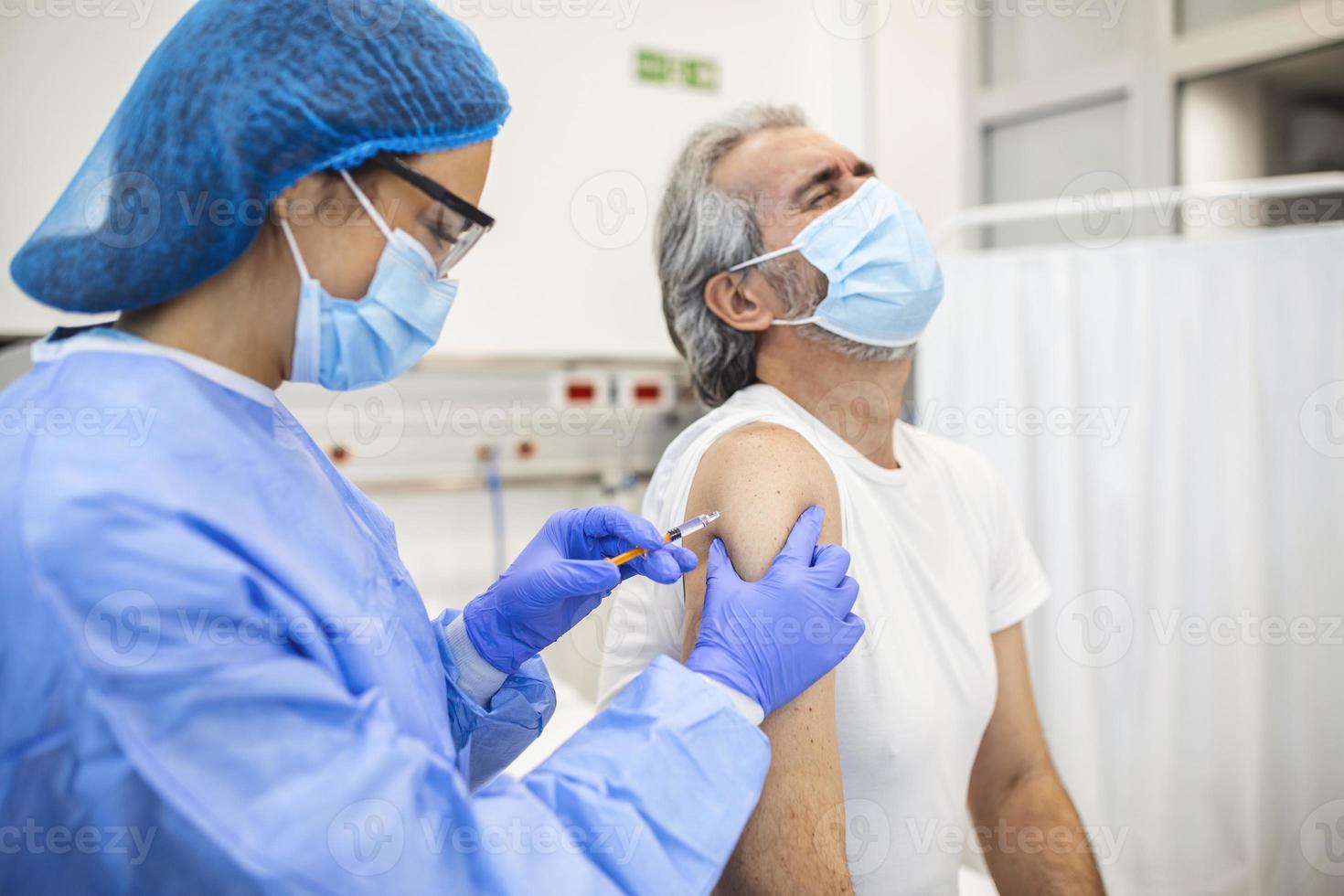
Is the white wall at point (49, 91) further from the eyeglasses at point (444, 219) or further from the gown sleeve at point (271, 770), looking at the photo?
the gown sleeve at point (271, 770)

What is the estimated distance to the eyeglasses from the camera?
0.75m

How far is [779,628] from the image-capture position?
840 mm

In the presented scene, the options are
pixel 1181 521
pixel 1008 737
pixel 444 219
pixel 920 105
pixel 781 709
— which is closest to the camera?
pixel 444 219

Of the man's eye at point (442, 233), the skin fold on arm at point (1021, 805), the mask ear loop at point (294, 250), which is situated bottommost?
the skin fold on arm at point (1021, 805)

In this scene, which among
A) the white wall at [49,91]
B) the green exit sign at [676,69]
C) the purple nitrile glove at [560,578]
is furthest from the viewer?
the green exit sign at [676,69]

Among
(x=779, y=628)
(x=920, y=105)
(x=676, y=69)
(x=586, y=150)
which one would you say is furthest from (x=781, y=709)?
(x=920, y=105)

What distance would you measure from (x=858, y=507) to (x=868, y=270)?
0.99ft

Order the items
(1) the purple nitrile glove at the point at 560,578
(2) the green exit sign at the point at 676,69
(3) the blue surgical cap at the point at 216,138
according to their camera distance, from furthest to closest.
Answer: (2) the green exit sign at the point at 676,69, (1) the purple nitrile glove at the point at 560,578, (3) the blue surgical cap at the point at 216,138

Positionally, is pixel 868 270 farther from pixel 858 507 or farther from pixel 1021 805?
pixel 1021 805

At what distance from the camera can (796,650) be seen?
0.84 meters

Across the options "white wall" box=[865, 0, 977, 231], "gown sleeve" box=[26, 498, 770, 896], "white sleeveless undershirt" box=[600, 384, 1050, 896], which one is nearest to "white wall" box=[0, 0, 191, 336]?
"white sleeveless undershirt" box=[600, 384, 1050, 896]

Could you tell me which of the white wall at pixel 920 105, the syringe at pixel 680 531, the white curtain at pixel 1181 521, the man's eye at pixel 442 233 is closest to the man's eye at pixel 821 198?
the syringe at pixel 680 531

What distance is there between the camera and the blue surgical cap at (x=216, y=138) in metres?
0.67

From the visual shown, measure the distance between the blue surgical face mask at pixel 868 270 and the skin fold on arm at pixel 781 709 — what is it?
20cm
